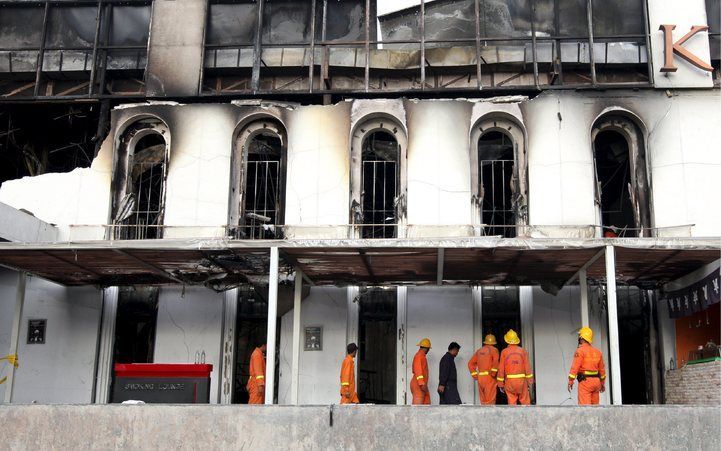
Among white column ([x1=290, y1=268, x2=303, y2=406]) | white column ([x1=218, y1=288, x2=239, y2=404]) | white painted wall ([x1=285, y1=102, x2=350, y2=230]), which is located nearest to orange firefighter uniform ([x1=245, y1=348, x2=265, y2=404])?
white column ([x1=290, y1=268, x2=303, y2=406])

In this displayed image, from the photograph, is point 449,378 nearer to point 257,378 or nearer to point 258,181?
point 257,378

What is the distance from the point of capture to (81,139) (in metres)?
21.6

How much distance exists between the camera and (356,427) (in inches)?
448

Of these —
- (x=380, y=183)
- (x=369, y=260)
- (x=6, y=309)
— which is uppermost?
(x=380, y=183)

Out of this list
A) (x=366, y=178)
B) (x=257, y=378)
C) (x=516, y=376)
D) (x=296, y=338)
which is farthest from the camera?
(x=366, y=178)

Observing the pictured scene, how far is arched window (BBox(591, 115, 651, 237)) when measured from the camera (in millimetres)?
17562

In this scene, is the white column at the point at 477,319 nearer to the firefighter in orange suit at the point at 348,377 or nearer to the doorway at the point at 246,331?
the firefighter in orange suit at the point at 348,377

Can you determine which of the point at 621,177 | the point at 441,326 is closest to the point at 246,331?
the point at 441,326

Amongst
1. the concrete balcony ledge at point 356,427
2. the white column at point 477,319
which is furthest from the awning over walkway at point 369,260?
the concrete balcony ledge at point 356,427

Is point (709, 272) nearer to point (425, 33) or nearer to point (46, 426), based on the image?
point (425, 33)

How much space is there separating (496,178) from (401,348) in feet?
14.9

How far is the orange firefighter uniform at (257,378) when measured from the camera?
1581 cm

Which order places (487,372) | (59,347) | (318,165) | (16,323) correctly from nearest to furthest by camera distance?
(487,372) → (16,323) → (318,165) → (59,347)

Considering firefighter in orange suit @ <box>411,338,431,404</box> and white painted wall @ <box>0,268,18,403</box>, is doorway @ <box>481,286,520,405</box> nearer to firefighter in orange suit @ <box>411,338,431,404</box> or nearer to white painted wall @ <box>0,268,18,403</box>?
firefighter in orange suit @ <box>411,338,431,404</box>
